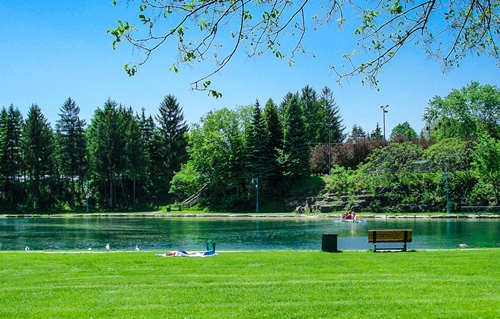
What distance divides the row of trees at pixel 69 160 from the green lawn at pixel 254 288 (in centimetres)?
6034

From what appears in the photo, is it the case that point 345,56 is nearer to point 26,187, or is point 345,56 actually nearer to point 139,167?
point 139,167

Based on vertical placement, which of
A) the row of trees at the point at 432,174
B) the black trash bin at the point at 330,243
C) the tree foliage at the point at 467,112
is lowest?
the black trash bin at the point at 330,243

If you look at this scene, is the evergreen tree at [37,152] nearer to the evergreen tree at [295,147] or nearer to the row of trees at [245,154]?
the row of trees at [245,154]

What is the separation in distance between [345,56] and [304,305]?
4.77 meters

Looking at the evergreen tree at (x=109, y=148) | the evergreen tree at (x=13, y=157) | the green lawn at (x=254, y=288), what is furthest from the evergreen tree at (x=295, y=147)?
the green lawn at (x=254, y=288)

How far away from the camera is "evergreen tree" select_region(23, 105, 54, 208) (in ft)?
230

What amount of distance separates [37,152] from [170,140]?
71.4ft

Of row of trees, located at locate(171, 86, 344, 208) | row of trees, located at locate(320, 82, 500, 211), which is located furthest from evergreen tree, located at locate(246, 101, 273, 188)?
row of trees, located at locate(320, 82, 500, 211)

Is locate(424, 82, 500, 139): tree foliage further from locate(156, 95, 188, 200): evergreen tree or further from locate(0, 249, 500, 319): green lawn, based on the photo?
locate(0, 249, 500, 319): green lawn

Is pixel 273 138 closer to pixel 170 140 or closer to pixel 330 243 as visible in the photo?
pixel 170 140

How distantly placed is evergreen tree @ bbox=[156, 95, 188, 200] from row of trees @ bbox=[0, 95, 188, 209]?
351cm

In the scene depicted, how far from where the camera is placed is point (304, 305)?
7.67 metres

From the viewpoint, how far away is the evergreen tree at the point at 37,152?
7000 cm

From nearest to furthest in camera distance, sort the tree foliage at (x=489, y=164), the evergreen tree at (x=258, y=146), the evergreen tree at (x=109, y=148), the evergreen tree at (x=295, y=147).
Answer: the tree foliage at (x=489, y=164) < the evergreen tree at (x=295, y=147) < the evergreen tree at (x=258, y=146) < the evergreen tree at (x=109, y=148)
